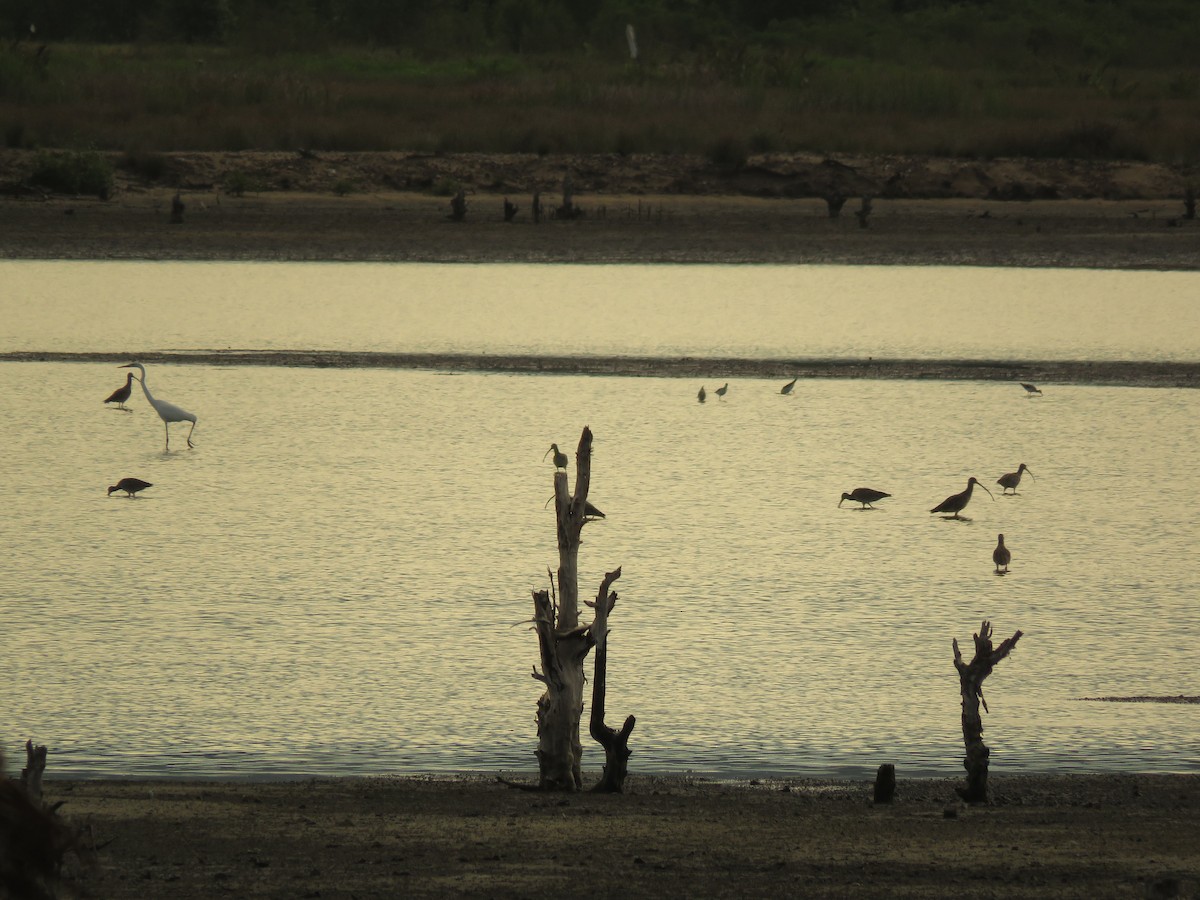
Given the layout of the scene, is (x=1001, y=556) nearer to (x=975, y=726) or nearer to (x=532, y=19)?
(x=975, y=726)

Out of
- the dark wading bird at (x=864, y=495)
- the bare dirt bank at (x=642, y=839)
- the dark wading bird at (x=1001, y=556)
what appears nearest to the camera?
the bare dirt bank at (x=642, y=839)

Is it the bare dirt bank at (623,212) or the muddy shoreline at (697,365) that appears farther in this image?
the bare dirt bank at (623,212)

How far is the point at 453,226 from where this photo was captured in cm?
3334

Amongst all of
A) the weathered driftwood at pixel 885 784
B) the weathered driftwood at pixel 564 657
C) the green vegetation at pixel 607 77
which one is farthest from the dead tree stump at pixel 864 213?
the weathered driftwood at pixel 885 784

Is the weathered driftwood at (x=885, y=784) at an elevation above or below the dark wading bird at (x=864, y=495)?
below

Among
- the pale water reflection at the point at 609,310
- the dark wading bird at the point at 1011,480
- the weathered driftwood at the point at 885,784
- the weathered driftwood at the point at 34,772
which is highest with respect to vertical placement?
the pale water reflection at the point at 609,310

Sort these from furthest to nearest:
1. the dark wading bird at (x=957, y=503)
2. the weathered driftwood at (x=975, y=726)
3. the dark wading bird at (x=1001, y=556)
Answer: the dark wading bird at (x=957, y=503) → the dark wading bird at (x=1001, y=556) → the weathered driftwood at (x=975, y=726)

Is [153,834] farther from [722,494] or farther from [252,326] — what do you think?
[252,326]

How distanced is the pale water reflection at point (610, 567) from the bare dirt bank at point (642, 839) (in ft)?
1.72

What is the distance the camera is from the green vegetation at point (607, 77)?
38.8 metres

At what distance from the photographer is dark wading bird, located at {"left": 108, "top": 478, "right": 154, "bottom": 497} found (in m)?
14.6

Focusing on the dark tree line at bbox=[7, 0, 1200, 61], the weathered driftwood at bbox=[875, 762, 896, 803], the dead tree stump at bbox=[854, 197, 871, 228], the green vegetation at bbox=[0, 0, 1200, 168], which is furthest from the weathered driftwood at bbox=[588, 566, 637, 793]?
the dark tree line at bbox=[7, 0, 1200, 61]

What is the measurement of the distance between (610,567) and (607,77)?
34599 millimetres

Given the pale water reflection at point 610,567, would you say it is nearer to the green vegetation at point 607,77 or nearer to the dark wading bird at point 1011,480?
the dark wading bird at point 1011,480
